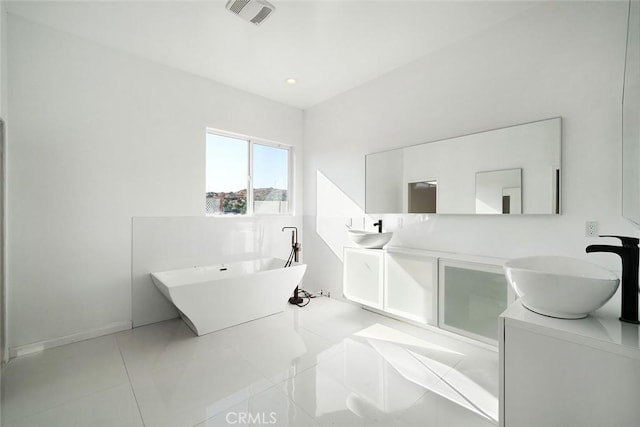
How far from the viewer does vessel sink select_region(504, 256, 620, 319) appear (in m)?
1.08

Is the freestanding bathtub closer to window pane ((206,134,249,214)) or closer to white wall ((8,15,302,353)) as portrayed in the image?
white wall ((8,15,302,353))

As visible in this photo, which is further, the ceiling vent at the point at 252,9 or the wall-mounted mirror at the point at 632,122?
the ceiling vent at the point at 252,9

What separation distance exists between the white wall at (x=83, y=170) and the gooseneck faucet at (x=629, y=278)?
3.57 meters

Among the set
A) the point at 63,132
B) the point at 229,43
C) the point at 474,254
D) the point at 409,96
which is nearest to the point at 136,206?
the point at 63,132

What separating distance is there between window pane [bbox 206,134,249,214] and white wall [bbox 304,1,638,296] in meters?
1.63

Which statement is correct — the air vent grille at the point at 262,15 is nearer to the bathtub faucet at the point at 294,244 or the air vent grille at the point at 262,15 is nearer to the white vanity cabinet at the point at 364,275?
the white vanity cabinet at the point at 364,275

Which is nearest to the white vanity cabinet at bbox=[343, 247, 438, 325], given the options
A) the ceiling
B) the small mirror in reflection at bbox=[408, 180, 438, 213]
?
the small mirror in reflection at bbox=[408, 180, 438, 213]

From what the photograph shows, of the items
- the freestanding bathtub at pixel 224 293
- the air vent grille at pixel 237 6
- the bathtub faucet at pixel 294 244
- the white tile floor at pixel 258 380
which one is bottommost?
the white tile floor at pixel 258 380

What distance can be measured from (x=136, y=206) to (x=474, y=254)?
3.44 metres

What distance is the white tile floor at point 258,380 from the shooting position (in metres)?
1.68

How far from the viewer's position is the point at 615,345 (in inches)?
39.0

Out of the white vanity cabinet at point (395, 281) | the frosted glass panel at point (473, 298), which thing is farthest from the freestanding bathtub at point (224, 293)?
the frosted glass panel at point (473, 298)

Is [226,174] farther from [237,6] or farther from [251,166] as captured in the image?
[237,6]

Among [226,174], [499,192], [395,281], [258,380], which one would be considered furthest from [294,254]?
[499,192]
